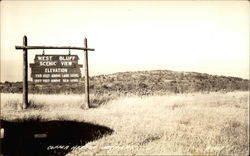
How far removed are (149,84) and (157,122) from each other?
14.2 meters

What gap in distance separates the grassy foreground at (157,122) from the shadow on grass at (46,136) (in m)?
0.37

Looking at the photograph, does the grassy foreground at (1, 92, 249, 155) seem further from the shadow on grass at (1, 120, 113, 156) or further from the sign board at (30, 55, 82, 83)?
the sign board at (30, 55, 82, 83)

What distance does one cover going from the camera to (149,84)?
76.1 ft

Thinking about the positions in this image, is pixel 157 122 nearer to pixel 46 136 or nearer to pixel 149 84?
pixel 46 136

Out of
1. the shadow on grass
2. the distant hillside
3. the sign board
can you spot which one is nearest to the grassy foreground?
the shadow on grass

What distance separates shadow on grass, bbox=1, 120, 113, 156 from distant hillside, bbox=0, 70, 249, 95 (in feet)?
35.1

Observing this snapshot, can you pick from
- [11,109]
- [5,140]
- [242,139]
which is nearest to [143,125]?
[242,139]

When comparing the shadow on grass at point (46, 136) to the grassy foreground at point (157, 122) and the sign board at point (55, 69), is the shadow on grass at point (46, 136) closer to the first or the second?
the grassy foreground at point (157, 122)

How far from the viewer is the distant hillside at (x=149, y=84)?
19.9 m

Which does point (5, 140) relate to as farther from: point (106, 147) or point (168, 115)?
point (168, 115)

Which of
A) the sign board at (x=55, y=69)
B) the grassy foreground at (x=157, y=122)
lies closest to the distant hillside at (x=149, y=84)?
the grassy foreground at (x=157, y=122)

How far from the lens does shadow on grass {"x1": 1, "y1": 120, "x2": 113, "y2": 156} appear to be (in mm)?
6868

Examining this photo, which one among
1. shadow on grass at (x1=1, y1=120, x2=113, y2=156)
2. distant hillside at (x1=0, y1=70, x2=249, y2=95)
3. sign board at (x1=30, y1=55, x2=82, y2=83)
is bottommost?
shadow on grass at (x1=1, y1=120, x2=113, y2=156)

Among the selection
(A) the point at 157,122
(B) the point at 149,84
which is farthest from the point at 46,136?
(B) the point at 149,84
